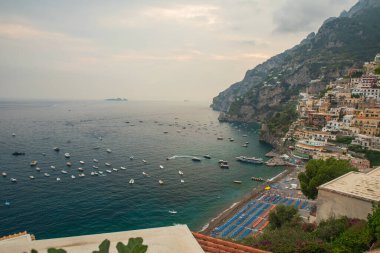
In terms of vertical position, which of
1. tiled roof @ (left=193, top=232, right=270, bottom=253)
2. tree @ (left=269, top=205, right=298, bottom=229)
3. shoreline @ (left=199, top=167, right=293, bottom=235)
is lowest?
shoreline @ (left=199, top=167, right=293, bottom=235)

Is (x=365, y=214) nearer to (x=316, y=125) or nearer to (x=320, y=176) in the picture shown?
(x=320, y=176)

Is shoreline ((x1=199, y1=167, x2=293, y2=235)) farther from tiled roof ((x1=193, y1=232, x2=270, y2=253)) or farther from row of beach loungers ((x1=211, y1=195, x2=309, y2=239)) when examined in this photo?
tiled roof ((x1=193, y1=232, x2=270, y2=253))

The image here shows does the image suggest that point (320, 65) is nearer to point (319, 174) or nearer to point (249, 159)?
point (249, 159)

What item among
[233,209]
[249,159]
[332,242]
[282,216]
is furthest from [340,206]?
[249,159]

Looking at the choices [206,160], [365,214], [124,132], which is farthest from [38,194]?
[124,132]

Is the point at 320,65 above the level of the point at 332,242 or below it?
above

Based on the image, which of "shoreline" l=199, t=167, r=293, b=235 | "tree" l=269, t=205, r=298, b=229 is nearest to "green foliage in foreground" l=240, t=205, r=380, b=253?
"tree" l=269, t=205, r=298, b=229
